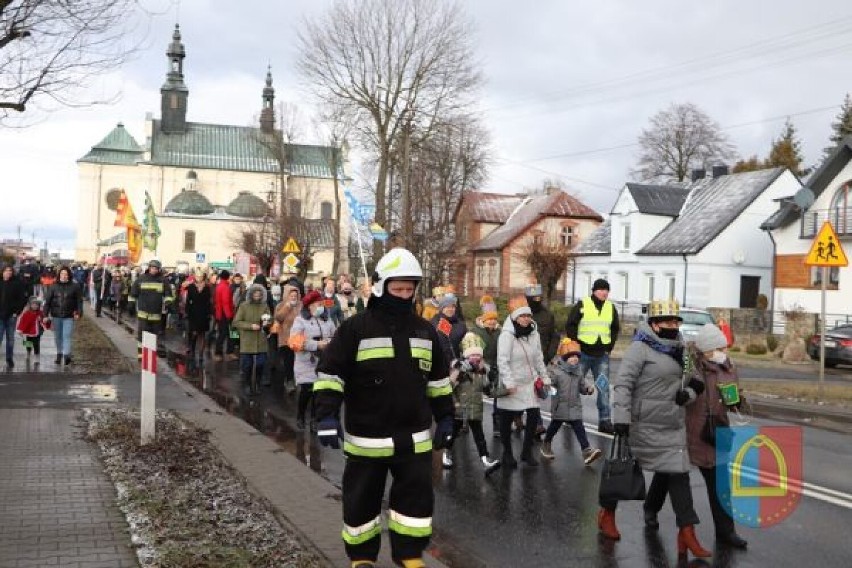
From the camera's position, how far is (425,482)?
4957mm

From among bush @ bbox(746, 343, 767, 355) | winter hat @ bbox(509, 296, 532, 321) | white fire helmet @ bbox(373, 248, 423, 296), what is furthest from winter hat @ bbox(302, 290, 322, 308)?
bush @ bbox(746, 343, 767, 355)

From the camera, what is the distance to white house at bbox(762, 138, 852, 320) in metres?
37.4

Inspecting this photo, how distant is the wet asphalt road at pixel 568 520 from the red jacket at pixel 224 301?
879cm

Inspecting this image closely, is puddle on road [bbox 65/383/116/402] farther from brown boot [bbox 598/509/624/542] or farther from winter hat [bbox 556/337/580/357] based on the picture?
brown boot [bbox 598/509/624/542]

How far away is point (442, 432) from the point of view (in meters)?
5.18

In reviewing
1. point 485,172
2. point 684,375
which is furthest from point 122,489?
point 485,172

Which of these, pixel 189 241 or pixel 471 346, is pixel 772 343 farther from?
pixel 189 241

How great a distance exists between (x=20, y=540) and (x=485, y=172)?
5172 cm

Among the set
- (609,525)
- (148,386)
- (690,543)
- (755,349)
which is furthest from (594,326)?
(755,349)

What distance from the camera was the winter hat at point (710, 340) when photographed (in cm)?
630

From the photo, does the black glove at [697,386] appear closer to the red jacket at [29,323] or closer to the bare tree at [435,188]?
the red jacket at [29,323]

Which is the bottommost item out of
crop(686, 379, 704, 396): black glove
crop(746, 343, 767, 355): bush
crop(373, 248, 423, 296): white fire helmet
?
crop(746, 343, 767, 355): bush

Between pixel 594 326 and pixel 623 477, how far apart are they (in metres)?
5.10

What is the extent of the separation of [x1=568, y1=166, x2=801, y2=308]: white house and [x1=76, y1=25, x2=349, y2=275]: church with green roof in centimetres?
4193
